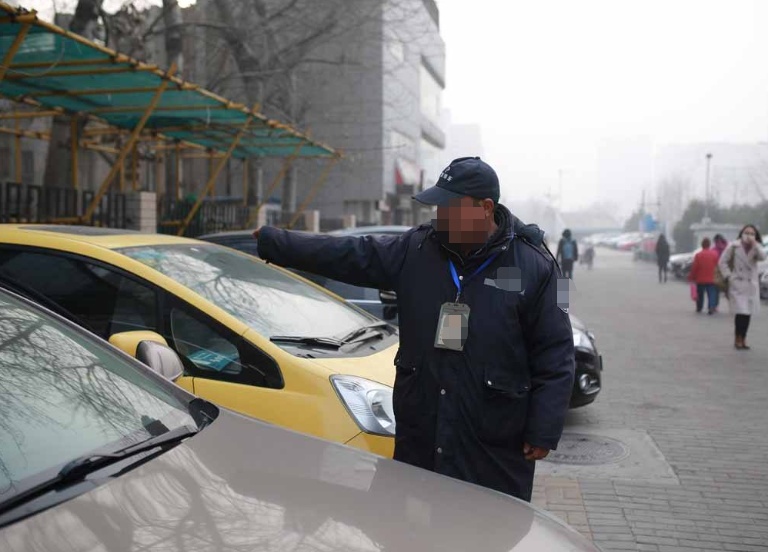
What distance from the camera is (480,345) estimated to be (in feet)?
9.80

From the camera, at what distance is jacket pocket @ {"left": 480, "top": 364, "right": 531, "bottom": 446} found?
298 cm

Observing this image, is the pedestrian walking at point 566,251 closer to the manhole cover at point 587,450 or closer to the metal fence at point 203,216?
the metal fence at point 203,216

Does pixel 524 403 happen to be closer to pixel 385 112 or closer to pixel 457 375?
pixel 457 375

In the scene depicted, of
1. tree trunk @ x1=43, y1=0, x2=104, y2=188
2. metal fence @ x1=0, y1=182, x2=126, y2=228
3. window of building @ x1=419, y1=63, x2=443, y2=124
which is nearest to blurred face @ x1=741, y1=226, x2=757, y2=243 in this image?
metal fence @ x1=0, y1=182, x2=126, y2=228

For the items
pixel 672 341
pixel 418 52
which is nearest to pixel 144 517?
pixel 672 341

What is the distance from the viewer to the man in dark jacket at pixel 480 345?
2996 millimetres

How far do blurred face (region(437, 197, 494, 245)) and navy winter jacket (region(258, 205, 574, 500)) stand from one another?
58mm

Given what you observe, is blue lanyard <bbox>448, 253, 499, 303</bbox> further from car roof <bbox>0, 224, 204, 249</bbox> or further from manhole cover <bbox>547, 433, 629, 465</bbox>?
manhole cover <bbox>547, 433, 629, 465</bbox>

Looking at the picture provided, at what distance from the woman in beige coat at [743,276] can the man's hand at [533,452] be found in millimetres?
9120

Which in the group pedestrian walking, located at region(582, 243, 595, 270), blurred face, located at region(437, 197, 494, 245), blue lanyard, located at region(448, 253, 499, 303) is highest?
blurred face, located at region(437, 197, 494, 245)

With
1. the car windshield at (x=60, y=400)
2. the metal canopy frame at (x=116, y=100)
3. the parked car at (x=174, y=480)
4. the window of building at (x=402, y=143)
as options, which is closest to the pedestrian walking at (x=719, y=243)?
the metal canopy frame at (x=116, y=100)

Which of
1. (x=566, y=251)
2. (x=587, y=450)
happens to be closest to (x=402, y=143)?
(x=566, y=251)

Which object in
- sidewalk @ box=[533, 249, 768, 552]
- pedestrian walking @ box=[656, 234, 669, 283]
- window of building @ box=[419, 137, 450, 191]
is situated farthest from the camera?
window of building @ box=[419, 137, 450, 191]

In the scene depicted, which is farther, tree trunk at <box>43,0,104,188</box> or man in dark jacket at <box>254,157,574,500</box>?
tree trunk at <box>43,0,104,188</box>
